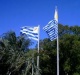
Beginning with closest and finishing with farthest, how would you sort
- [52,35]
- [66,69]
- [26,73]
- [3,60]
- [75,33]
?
[3,60], [26,73], [52,35], [66,69], [75,33]

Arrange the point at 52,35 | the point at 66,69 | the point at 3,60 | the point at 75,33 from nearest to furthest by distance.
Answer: the point at 3,60, the point at 52,35, the point at 66,69, the point at 75,33

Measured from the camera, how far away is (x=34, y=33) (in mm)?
34875

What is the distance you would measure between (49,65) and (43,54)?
266 cm

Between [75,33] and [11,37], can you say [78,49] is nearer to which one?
[75,33]

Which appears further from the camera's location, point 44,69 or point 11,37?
point 44,69

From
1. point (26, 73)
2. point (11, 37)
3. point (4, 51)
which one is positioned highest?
point (11, 37)

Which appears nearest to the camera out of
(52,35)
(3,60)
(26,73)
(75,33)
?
(3,60)

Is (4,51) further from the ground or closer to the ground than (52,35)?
closer to the ground

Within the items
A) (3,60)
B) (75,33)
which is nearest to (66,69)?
(75,33)

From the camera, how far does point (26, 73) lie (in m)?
26.1

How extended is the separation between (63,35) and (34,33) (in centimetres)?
1501

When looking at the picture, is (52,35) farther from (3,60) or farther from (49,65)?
(49,65)

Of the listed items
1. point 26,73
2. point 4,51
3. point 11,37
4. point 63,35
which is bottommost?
point 26,73

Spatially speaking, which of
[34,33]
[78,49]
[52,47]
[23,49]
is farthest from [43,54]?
[23,49]
